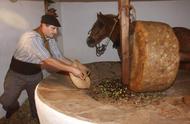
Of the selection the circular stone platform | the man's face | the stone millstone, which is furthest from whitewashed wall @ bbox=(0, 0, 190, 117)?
the stone millstone

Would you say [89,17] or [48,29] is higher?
[48,29]

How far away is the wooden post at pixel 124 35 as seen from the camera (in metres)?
2.95

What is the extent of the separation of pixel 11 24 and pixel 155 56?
2.52m

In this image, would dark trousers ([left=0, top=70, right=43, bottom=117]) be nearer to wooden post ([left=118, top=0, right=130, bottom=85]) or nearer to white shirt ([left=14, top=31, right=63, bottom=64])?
white shirt ([left=14, top=31, right=63, bottom=64])

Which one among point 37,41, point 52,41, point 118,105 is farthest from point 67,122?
point 52,41

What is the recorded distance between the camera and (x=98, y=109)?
264 centimetres

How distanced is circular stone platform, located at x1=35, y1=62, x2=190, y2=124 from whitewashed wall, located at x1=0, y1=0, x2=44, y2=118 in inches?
45.1

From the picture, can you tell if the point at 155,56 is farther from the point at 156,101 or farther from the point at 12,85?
the point at 12,85

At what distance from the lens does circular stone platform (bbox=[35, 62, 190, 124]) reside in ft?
7.84

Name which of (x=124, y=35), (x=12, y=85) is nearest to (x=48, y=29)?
(x=12, y=85)

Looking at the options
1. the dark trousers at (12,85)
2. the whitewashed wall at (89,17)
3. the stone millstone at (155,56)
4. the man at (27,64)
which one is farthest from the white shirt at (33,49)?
the whitewashed wall at (89,17)

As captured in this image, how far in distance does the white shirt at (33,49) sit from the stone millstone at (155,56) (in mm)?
1140

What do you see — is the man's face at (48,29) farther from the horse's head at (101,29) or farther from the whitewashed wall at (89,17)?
the whitewashed wall at (89,17)

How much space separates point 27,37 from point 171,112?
75.3 inches
